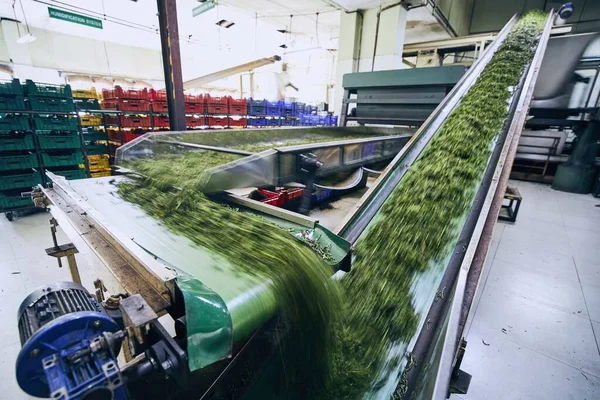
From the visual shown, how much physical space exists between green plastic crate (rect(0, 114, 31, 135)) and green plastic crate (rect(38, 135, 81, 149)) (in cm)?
20

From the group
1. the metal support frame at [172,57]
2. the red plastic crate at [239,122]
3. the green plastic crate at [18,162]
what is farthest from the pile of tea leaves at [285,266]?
the red plastic crate at [239,122]

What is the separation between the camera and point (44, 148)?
370 cm

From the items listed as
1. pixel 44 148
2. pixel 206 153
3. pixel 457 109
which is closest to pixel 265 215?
pixel 206 153

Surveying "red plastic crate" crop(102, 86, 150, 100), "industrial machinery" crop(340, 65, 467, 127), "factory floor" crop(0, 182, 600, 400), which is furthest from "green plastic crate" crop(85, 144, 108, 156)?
"industrial machinery" crop(340, 65, 467, 127)

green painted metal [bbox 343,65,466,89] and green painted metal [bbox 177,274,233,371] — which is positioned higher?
green painted metal [bbox 343,65,466,89]

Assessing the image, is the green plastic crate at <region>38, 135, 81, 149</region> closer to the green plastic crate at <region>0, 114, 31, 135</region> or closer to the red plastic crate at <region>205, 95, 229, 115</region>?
the green plastic crate at <region>0, 114, 31, 135</region>

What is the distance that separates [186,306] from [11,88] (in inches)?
177

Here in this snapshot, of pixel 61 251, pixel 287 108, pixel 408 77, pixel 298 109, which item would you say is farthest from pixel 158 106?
pixel 61 251

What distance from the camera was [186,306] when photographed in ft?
2.15

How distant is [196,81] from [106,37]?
333 centimetres

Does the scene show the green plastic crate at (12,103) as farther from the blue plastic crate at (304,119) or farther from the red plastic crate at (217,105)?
the blue plastic crate at (304,119)

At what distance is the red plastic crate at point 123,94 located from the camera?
534cm

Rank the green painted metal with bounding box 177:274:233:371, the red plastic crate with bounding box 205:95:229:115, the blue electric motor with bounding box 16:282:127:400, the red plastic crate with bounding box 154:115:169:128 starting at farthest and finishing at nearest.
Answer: the red plastic crate with bounding box 205:95:229:115
the red plastic crate with bounding box 154:115:169:128
the green painted metal with bounding box 177:274:233:371
the blue electric motor with bounding box 16:282:127:400

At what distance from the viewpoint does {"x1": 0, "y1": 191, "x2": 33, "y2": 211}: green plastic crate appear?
338cm
